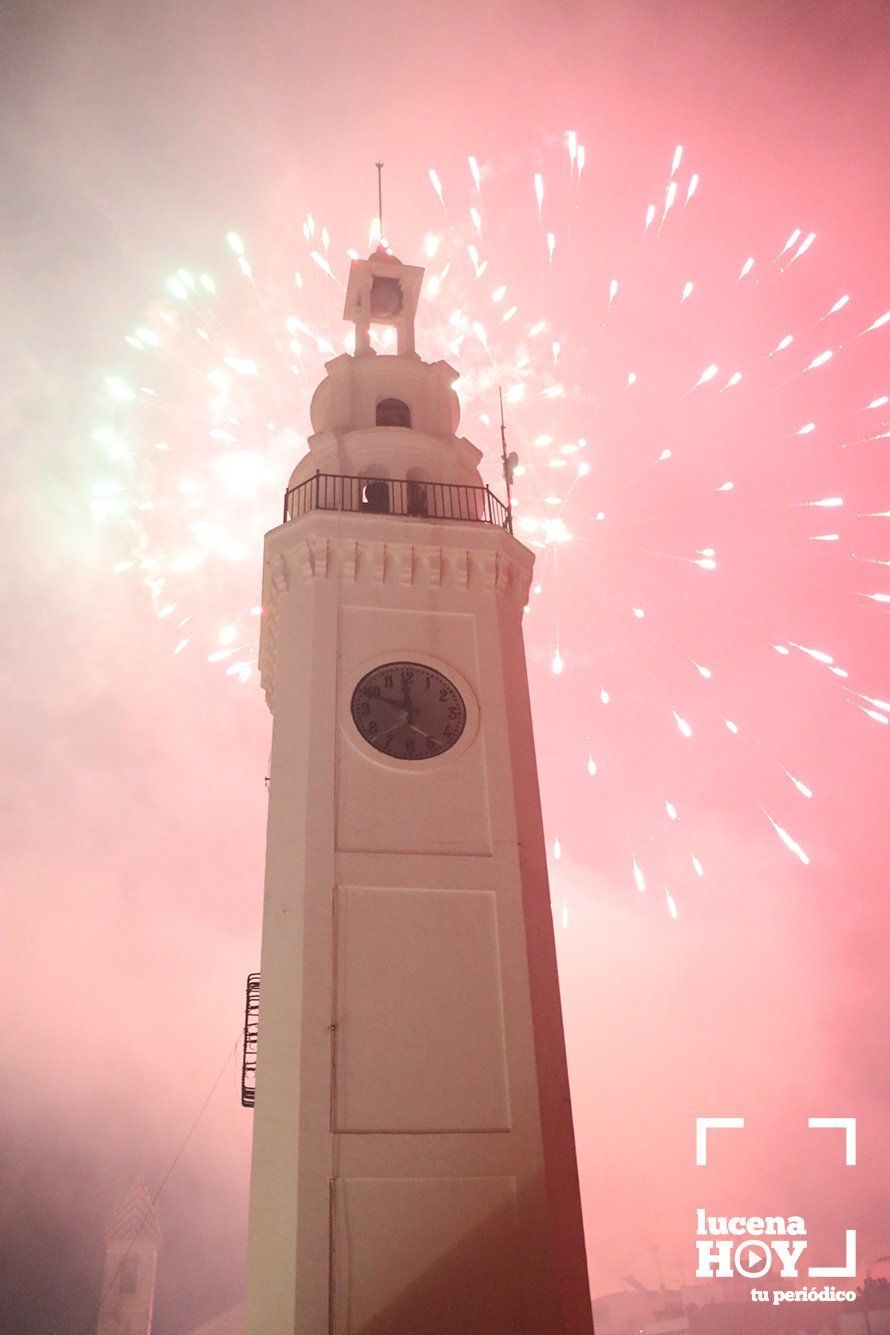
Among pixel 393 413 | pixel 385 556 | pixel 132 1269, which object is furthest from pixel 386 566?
pixel 132 1269

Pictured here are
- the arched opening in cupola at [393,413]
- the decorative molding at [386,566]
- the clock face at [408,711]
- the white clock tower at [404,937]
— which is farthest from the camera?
the arched opening in cupola at [393,413]

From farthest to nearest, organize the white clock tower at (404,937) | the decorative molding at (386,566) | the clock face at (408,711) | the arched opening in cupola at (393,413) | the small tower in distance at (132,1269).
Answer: the small tower in distance at (132,1269), the arched opening in cupola at (393,413), the decorative molding at (386,566), the clock face at (408,711), the white clock tower at (404,937)

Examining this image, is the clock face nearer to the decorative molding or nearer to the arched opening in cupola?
the decorative molding

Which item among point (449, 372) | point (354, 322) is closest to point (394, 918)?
point (449, 372)

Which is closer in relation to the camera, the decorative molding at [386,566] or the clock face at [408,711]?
the clock face at [408,711]

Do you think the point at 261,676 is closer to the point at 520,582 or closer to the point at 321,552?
the point at 321,552

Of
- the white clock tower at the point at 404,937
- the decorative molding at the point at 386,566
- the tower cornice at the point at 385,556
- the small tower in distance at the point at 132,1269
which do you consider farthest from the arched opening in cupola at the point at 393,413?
the small tower in distance at the point at 132,1269

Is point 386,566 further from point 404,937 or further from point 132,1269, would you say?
point 132,1269

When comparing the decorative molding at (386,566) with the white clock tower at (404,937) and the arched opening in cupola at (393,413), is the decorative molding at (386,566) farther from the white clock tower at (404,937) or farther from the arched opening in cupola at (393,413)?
the arched opening in cupola at (393,413)
